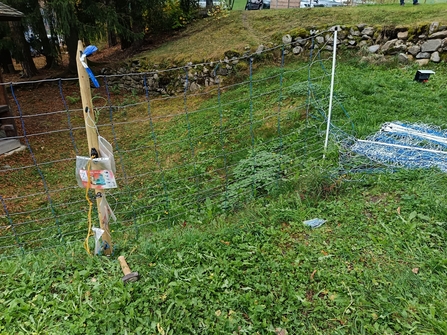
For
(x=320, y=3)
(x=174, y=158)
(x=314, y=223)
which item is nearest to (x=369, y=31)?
(x=174, y=158)

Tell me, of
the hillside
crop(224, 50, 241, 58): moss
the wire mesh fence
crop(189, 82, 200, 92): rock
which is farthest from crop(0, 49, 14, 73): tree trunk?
crop(224, 50, 241, 58): moss

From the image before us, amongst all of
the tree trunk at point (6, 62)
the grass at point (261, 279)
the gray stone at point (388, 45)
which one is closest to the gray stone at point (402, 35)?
the gray stone at point (388, 45)

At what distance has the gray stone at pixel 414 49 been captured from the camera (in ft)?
20.1

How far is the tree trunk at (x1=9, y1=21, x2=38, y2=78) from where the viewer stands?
978cm

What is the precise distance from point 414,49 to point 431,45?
279 millimetres

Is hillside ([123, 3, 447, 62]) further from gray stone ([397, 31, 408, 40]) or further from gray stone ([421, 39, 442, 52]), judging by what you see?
gray stone ([421, 39, 442, 52])

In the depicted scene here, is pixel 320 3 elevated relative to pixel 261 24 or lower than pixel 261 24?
elevated

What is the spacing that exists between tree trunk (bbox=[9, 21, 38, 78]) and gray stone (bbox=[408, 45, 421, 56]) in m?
10.7

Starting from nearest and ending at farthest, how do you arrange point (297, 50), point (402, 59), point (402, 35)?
point (402, 59) < point (402, 35) < point (297, 50)

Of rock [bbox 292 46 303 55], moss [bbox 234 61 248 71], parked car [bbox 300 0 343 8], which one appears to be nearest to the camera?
rock [bbox 292 46 303 55]

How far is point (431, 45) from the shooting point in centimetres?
597

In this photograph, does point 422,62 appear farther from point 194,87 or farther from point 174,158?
point 174,158

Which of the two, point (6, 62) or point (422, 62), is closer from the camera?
point (422, 62)

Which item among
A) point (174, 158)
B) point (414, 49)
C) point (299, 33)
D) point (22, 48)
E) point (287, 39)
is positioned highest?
point (22, 48)
